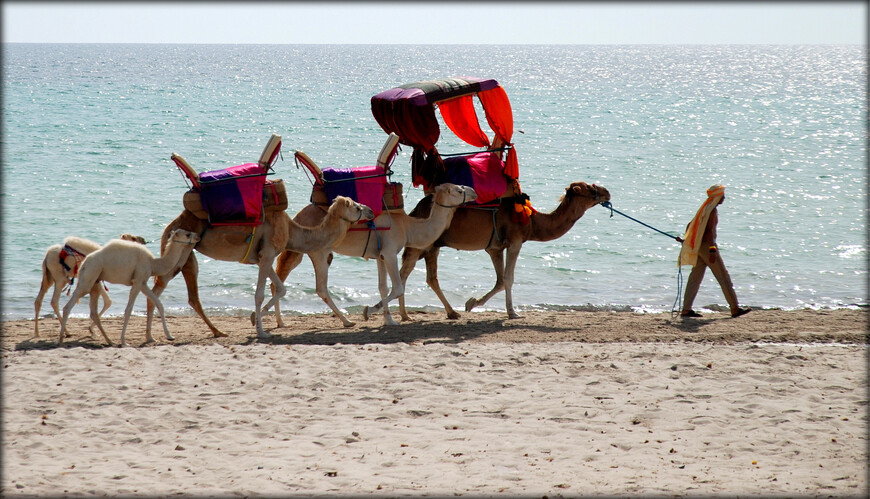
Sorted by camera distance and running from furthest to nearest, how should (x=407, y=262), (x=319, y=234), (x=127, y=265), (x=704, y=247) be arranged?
(x=407, y=262), (x=704, y=247), (x=319, y=234), (x=127, y=265)

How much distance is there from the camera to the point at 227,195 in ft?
33.3

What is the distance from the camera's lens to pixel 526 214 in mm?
12352

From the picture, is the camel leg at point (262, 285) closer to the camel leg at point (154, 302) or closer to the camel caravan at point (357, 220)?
the camel caravan at point (357, 220)

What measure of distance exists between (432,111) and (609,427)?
5.64 m

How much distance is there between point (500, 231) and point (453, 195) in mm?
1268

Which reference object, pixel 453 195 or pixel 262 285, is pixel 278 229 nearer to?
pixel 262 285

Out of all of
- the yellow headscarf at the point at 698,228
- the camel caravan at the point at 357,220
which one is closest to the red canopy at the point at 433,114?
the camel caravan at the point at 357,220

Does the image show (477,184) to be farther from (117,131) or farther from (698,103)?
(698,103)

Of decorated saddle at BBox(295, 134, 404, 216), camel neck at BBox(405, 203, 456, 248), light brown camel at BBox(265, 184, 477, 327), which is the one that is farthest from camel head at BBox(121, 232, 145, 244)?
camel neck at BBox(405, 203, 456, 248)

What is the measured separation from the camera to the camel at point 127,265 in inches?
373

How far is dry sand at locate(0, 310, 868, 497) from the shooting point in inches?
256

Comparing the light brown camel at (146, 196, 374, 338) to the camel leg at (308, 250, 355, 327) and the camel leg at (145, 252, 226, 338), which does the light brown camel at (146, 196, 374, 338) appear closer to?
the camel leg at (145, 252, 226, 338)

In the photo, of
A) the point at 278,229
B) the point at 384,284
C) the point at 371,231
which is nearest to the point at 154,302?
the point at 278,229

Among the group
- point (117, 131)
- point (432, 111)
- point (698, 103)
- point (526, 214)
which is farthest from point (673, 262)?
point (698, 103)
